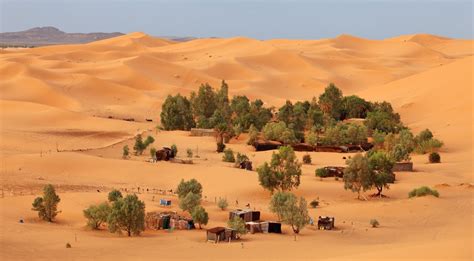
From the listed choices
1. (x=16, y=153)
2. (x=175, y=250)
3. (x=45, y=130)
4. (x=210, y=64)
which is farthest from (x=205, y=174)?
(x=210, y=64)

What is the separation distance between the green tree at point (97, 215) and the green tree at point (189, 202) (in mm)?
2744

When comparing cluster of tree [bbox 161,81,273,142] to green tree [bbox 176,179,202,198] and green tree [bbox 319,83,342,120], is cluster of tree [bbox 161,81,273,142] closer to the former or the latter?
green tree [bbox 319,83,342,120]

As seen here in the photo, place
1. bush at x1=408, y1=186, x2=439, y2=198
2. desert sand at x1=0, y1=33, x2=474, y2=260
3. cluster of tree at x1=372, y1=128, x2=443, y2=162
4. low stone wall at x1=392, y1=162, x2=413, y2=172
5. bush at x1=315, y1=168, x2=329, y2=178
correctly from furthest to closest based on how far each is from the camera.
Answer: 1. cluster of tree at x1=372, y1=128, x2=443, y2=162
2. low stone wall at x1=392, y1=162, x2=413, y2=172
3. bush at x1=315, y1=168, x2=329, y2=178
4. bush at x1=408, y1=186, x2=439, y2=198
5. desert sand at x1=0, y1=33, x2=474, y2=260

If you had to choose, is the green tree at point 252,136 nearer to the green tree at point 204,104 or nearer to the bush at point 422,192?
the green tree at point 204,104

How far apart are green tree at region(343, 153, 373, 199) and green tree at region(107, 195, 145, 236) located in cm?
919

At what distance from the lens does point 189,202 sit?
25562 millimetres

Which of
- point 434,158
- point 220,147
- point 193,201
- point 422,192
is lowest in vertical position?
point 193,201

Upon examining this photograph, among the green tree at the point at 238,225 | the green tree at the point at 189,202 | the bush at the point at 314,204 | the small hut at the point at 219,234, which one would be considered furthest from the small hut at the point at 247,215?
the bush at the point at 314,204

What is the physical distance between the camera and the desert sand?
2139 centimetres

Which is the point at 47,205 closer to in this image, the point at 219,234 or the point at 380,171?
the point at 219,234

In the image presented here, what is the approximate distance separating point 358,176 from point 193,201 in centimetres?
697

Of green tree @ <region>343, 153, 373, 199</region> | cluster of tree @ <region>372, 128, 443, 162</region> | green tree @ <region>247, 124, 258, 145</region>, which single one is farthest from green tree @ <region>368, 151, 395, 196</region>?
green tree @ <region>247, 124, 258, 145</region>

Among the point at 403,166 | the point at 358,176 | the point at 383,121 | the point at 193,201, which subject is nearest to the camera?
the point at 193,201

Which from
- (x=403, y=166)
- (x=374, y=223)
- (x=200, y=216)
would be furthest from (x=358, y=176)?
(x=200, y=216)
